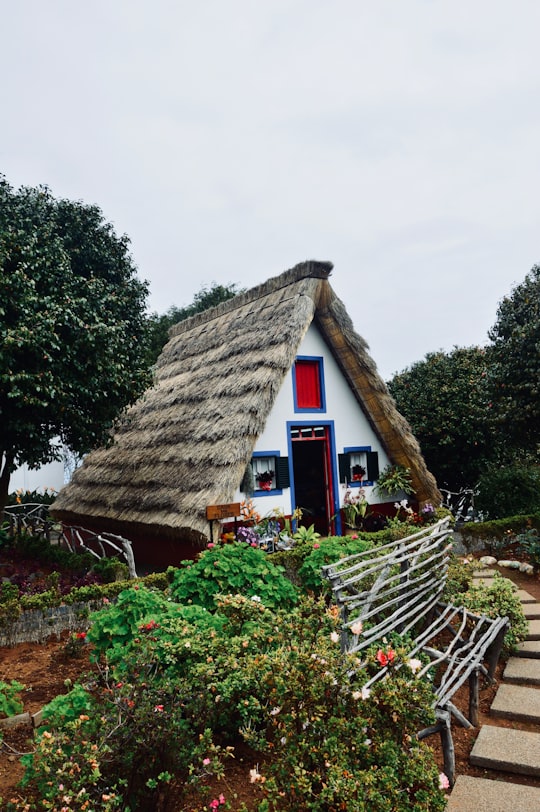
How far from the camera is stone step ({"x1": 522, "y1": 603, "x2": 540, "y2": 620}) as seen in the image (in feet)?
20.7

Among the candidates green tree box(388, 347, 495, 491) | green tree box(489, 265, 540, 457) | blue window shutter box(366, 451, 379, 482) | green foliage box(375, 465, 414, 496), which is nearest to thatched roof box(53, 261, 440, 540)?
green foliage box(375, 465, 414, 496)

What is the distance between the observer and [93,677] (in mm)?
3775

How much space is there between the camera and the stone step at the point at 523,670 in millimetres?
4844

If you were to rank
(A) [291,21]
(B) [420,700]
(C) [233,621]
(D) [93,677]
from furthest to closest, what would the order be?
(A) [291,21]
(C) [233,621]
(D) [93,677]
(B) [420,700]

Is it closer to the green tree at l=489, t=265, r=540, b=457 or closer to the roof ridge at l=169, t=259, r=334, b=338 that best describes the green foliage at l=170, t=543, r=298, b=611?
the roof ridge at l=169, t=259, r=334, b=338

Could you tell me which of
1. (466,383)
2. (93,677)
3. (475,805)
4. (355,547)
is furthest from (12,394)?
(466,383)

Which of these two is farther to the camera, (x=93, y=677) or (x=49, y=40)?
(x=49, y=40)

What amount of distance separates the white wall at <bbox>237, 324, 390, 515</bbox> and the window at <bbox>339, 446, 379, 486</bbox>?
0.13m

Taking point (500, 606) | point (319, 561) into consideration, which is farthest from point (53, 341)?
point (500, 606)

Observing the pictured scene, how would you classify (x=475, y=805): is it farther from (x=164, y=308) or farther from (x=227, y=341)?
(x=164, y=308)

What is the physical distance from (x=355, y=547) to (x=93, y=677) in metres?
3.63

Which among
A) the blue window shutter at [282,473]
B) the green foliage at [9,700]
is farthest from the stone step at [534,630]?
the blue window shutter at [282,473]

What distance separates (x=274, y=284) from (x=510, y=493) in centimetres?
717

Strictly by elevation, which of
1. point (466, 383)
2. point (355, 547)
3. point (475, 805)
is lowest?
point (475, 805)
